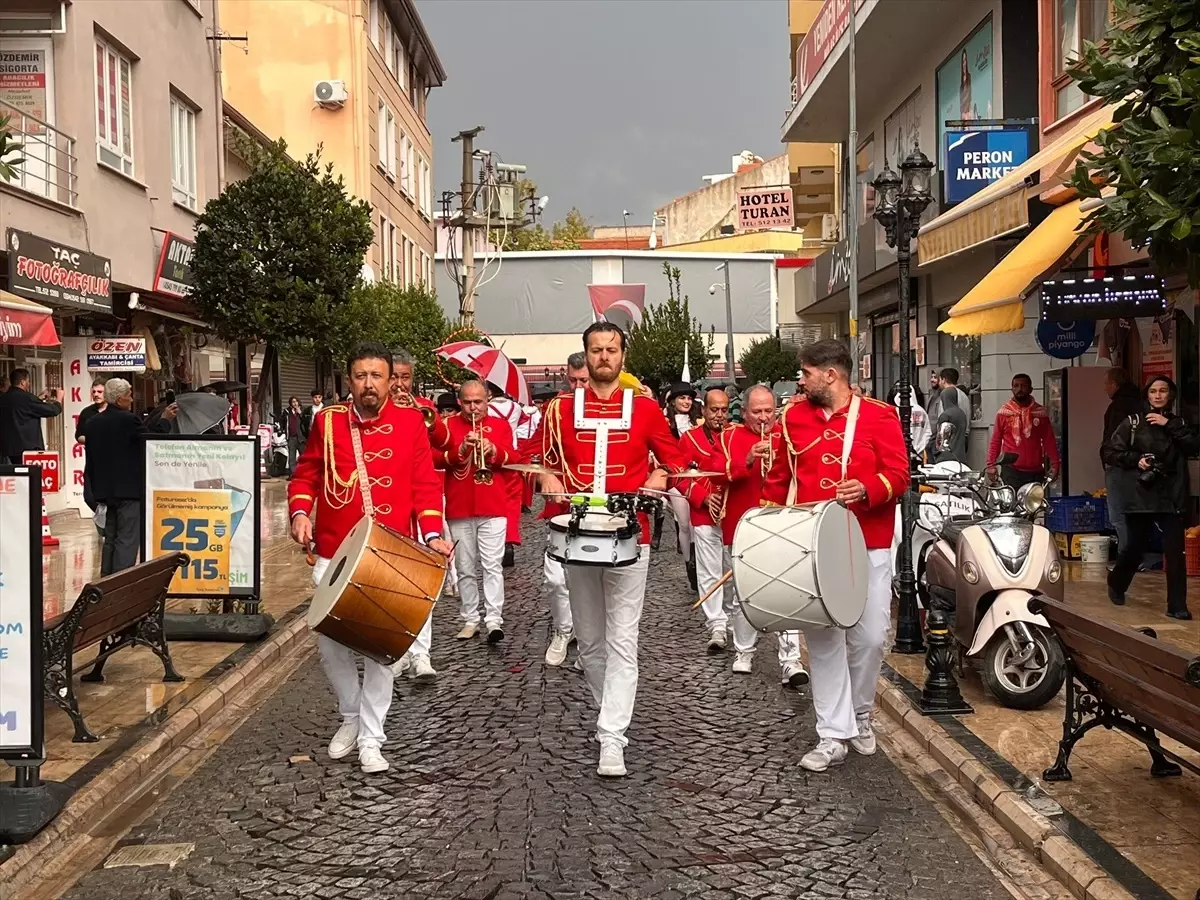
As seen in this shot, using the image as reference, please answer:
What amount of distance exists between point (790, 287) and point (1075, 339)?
30.0 metres

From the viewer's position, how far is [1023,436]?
13.7 m

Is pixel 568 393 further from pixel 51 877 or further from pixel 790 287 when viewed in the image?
pixel 790 287

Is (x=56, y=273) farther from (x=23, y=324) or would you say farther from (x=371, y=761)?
(x=371, y=761)

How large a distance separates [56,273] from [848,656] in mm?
12633

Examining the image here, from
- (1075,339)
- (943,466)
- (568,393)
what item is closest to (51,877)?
(568,393)

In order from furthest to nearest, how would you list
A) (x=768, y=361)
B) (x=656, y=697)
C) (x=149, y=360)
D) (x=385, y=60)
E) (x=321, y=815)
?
(x=768, y=361), (x=385, y=60), (x=149, y=360), (x=656, y=697), (x=321, y=815)

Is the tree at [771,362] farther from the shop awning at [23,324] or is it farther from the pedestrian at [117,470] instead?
the pedestrian at [117,470]

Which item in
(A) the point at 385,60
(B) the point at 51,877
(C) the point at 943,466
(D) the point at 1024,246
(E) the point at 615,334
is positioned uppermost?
(A) the point at 385,60

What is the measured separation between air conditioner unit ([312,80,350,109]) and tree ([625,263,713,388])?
20110 mm

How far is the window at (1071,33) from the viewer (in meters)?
15.8

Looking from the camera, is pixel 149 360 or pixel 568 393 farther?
pixel 149 360

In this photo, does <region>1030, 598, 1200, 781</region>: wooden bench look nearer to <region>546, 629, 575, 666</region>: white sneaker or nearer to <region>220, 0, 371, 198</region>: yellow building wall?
<region>546, 629, 575, 666</region>: white sneaker

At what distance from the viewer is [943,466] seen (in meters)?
10.4

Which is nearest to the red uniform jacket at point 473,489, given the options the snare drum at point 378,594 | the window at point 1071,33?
the snare drum at point 378,594
